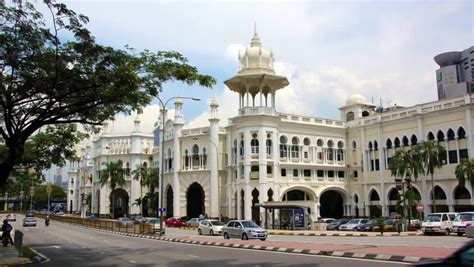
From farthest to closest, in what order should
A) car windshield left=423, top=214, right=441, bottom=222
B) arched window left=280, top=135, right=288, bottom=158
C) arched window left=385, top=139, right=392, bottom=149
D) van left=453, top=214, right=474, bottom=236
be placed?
arched window left=280, top=135, right=288, bottom=158
arched window left=385, top=139, right=392, bottom=149
car windshield left=423, top=214, right=441, bottom=222
van left=453, top=214, right=474, bottom=236

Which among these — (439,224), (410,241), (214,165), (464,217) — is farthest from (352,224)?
(214,165)

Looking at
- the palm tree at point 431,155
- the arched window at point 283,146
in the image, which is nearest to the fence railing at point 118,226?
the arched window at point 283,146

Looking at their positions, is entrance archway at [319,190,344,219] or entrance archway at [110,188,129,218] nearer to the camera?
entrance archway at [319,190,344,219]

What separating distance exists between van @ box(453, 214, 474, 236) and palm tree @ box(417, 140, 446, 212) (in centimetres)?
1351

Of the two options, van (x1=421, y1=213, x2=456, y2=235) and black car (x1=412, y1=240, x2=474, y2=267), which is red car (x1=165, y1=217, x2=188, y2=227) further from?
black car (x1=412, y1=240, x2=474, y2=267)

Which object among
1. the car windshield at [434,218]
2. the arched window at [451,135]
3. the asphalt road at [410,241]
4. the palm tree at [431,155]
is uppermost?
the arched window at [451,135]

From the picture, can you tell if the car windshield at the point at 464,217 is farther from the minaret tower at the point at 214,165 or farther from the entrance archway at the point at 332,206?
the minaret tower at the point at 214,165

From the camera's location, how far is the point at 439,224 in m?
32.9

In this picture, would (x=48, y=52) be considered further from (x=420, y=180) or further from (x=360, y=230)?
(x=420, y=180)

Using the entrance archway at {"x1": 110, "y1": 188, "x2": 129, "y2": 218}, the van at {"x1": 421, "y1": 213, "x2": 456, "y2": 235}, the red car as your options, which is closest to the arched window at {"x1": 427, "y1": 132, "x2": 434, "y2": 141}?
the van at {"x1": 421, "y1": 213, "x2": 456, "y2": 235}

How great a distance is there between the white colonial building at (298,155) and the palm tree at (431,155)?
185 centimetres

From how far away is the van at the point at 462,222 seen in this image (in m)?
31.4

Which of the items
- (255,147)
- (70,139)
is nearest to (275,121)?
(255,147)

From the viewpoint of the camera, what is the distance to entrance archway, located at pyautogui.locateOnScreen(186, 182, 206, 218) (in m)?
65.1
